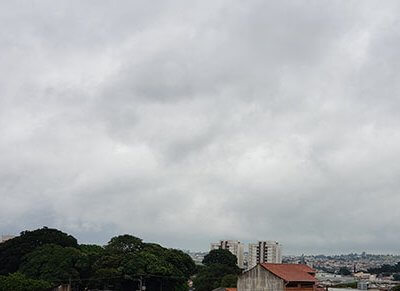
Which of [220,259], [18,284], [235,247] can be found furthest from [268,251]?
[18,284]

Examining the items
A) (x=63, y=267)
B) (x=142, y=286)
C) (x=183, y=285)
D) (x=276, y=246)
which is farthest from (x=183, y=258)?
(x=276, y=246)

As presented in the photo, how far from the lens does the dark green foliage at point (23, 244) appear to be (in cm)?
7469

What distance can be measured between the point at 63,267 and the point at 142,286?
33.1 ft

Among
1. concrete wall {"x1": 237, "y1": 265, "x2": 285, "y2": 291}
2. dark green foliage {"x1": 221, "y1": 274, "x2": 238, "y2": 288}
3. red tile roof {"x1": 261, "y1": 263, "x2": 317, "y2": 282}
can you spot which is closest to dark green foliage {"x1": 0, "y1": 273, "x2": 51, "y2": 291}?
concrete wall {"x1": 237, "y1": 265, "x2": 285, "y2": 291}

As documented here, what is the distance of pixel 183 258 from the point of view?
73.6 meters

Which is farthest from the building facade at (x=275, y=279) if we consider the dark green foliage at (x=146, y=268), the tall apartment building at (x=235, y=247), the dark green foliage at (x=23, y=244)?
the tall apartment building at (x=235, y=247)

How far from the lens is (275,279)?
51375mm

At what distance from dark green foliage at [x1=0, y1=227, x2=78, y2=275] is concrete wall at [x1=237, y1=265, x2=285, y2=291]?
35542mm

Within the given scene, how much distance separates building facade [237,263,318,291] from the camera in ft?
167

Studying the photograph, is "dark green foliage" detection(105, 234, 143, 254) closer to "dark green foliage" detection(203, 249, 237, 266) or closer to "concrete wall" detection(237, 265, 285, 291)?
"dark green foliage" detection(203, 249, 237, 266)

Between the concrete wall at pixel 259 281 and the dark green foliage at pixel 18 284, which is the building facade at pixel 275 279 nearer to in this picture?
the concrete wall at pixel 259 281

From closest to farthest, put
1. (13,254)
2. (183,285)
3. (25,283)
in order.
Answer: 1. (25,283)
2. (183,285)
3. (13,254)

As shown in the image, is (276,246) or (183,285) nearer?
(183,285)

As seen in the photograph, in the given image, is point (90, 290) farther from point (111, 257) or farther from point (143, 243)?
point (143, 243)
